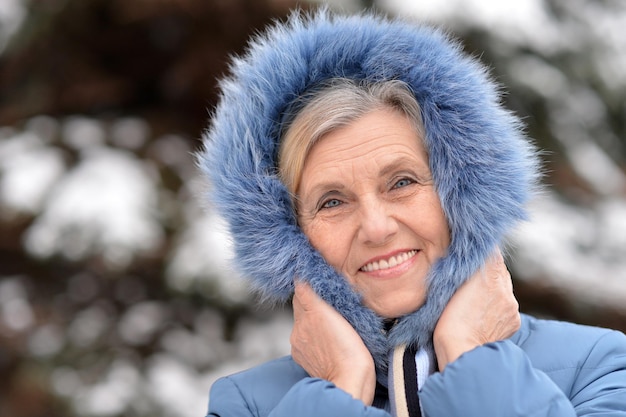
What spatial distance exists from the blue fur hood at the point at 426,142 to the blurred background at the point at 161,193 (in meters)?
2.18

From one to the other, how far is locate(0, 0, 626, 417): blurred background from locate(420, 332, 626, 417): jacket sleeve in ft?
8.34

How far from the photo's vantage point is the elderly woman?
1724 mm

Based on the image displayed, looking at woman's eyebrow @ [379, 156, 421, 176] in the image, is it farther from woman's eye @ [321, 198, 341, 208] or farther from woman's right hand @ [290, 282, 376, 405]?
woman's right hand @ [290, 282, 376, 405]

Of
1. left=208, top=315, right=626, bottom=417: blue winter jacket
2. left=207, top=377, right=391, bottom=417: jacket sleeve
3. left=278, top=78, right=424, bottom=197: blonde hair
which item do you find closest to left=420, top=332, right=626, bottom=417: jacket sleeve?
left=208, top=315, right=626, bottom=417: blue winter jacket

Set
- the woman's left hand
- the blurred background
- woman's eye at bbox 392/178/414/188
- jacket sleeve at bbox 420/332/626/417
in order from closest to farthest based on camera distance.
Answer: jacket sleeve at bbox 420/332/626/417 → the woman's left hand → woman's eye at bbox 392/178/414/188 → the blurred background

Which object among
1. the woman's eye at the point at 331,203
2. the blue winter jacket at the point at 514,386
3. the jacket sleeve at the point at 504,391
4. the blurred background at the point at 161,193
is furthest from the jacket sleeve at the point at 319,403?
the blurred background at the point at 161,193

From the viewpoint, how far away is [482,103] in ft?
5.98

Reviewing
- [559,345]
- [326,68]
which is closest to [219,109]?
[326,68]

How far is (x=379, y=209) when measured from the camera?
1729mm

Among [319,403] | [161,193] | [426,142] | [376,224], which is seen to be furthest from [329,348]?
[161,193]

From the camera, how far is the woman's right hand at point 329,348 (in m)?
1.70

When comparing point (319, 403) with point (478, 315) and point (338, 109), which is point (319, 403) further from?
point (338, 109)

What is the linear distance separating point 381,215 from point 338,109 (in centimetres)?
28

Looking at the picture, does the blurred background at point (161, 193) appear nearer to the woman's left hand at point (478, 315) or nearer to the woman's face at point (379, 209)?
the woman's face at point (379, 209)
